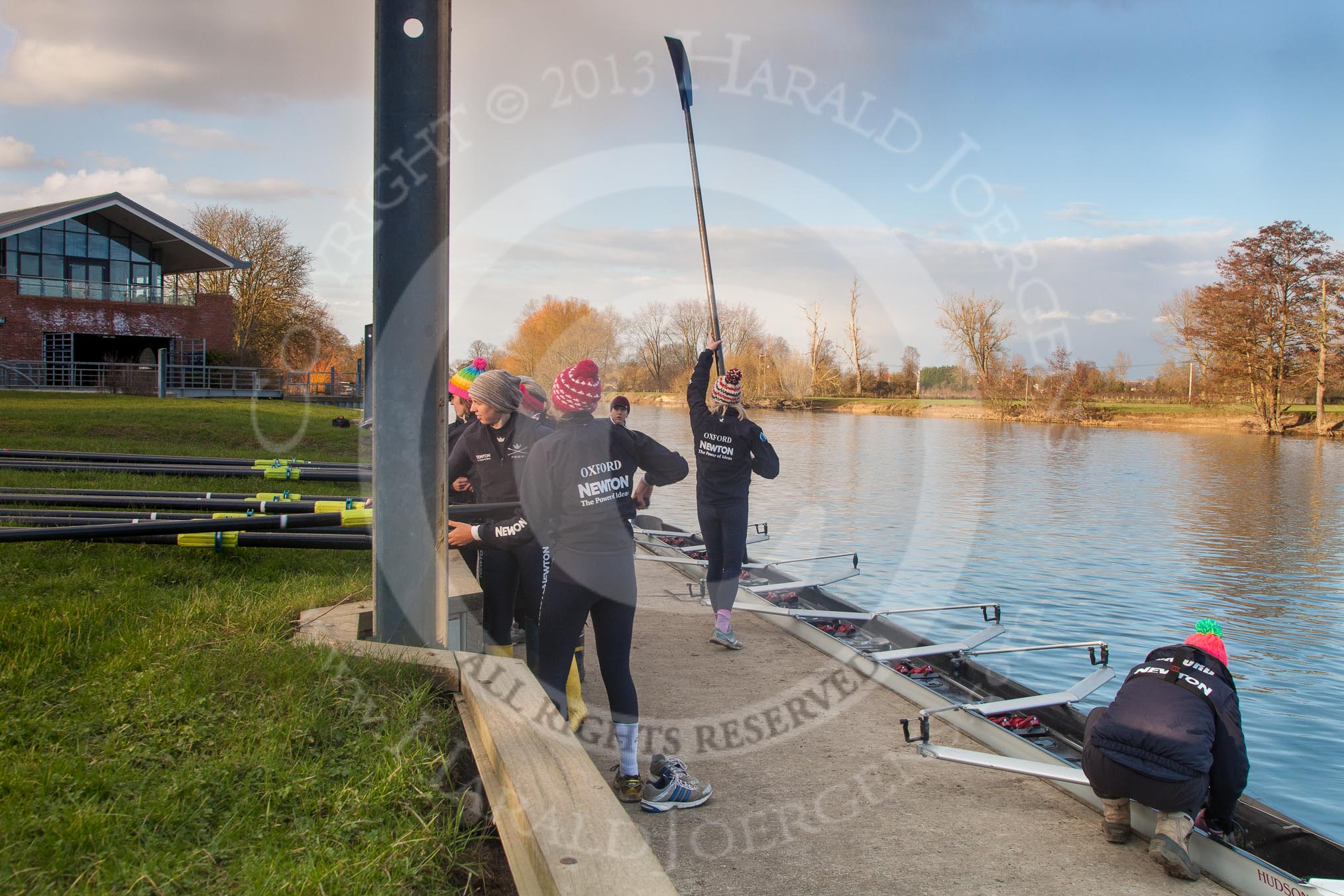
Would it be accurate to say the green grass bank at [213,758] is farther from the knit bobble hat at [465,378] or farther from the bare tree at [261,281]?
the bare tree at [261,281]

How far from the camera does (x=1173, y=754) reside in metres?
3.84

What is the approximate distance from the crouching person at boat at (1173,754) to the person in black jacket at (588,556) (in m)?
2.10

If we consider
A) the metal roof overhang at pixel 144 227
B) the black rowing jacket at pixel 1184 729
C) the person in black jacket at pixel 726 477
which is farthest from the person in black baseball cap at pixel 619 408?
the metal roof overhang at pixel 144 227

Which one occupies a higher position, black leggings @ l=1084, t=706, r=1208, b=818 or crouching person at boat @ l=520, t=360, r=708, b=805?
crouching person at boat @ l=520, t=360, r=708, b=805

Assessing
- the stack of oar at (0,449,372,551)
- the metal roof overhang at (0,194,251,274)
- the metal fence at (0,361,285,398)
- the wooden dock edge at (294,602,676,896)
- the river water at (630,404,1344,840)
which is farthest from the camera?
the metal roof overhang at (0,194,251,274)

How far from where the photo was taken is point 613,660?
4348 mm

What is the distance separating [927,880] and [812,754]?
4.42 feet

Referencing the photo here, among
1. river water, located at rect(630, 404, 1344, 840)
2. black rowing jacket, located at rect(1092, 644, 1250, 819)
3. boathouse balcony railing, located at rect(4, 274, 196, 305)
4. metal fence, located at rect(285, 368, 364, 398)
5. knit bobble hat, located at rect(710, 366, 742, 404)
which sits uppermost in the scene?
boathouse balcony railing, located at rect(4, 274, 196, 305)

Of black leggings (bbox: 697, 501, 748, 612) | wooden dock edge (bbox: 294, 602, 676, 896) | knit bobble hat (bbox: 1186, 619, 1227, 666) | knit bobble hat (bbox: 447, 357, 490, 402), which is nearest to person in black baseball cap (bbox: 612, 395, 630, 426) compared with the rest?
knit bobble hat (bbox: 447, 357, 490, 402)

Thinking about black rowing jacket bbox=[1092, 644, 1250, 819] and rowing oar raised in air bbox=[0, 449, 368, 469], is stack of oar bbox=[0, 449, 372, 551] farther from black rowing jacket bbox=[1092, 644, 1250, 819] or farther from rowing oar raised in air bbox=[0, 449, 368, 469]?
black rowing jacket bbox=[1092, 644, 1250, 819]

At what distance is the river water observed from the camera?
27.9 ft

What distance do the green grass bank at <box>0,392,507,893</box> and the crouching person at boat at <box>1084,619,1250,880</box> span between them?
2.66 m

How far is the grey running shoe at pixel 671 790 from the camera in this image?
4199 mm

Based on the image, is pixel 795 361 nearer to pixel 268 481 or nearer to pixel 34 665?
pixel 268 481
